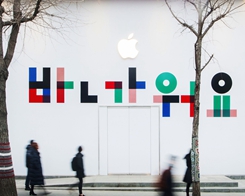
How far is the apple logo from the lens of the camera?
14555mm

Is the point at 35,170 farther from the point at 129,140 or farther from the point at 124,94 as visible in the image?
the point at 124,94

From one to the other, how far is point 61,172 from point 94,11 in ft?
19.8

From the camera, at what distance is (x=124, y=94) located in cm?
1455

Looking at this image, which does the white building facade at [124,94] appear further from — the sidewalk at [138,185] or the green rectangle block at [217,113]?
the sidewalk at [138,185]

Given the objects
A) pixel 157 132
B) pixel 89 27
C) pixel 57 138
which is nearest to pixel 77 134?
pixel 57 138

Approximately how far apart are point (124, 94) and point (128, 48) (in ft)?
5.58

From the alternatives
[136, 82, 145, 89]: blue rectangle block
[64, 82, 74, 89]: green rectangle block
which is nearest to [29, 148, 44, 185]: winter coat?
[64, 82, 74, 89]: green rectangle block

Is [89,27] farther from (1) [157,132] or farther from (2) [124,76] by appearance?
(1) [157,132]

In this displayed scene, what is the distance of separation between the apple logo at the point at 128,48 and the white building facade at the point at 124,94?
37 mm

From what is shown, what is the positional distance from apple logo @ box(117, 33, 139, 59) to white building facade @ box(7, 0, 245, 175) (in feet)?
0.12

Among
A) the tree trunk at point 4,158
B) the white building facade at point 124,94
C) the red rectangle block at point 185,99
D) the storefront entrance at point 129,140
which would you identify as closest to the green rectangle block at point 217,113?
the white building facade at point 124,94

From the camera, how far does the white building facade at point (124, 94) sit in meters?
14.5

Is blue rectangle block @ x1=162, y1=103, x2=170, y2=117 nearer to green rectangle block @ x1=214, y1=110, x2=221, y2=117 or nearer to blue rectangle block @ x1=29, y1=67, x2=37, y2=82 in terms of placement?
green rectangle block @ x1=214, y1=110, x2=221, y2=117

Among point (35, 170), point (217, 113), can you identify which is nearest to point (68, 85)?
point (35, 170)
